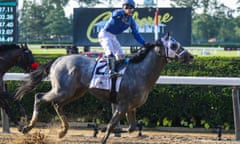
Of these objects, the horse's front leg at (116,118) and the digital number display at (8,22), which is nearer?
the horse's front leg at (116,118)

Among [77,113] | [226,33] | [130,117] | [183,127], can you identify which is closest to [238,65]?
[183,127]

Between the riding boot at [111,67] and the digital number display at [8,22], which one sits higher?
the digital number display at [8,22]

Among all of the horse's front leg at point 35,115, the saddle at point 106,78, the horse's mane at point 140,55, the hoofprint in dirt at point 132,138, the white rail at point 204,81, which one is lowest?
the hoofprint in dirt at point 132,138

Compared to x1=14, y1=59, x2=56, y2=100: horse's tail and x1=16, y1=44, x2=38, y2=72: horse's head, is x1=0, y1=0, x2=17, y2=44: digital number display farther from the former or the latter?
x1=14, y1=59, x2=56, y2=100: horse's tail

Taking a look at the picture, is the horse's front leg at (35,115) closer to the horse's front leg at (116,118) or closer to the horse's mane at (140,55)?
the horse's front leg at (116,118)

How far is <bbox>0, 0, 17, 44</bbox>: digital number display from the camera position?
36.4 feet

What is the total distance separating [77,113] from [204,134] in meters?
2.09

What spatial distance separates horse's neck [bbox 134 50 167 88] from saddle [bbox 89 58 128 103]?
0.23m

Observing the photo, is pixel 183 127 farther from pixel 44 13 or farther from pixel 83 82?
pixel 44 13

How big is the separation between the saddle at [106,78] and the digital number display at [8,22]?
4.41m

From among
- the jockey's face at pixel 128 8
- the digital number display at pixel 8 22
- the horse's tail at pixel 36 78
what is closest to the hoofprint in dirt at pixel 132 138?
the horse's tail at pixel 36 78

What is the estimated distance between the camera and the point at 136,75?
697 centimetres

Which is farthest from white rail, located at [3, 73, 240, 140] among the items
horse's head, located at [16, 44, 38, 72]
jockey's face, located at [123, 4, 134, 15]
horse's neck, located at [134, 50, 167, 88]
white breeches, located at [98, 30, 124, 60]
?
jockey's face, located at [123, 4, 134, 15]

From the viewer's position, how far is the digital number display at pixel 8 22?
36.4 feet
